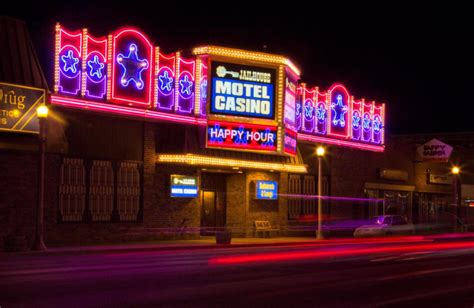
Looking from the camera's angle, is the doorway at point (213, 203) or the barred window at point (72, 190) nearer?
the barred window at point (72, 190)

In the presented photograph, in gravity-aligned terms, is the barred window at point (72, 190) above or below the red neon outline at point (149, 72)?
below

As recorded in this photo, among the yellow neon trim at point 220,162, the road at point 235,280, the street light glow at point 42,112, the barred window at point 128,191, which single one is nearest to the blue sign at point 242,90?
the yellow neon trim at point 220,162

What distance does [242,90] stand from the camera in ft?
116

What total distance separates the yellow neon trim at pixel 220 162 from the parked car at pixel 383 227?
5.74 m

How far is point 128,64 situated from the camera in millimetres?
31406

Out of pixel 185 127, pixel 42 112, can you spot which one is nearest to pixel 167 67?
pixel 185 127

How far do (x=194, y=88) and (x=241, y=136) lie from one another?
3435mm

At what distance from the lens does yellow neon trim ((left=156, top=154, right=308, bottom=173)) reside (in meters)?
32.7

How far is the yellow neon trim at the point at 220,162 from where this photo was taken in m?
32.7

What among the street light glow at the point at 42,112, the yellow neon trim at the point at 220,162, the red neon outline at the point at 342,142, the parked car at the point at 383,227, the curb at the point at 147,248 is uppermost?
the red neon outline at the point at 342,142

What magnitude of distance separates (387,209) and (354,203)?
15.2 ft

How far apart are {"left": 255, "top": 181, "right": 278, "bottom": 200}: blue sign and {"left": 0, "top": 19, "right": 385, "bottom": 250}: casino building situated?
81mm

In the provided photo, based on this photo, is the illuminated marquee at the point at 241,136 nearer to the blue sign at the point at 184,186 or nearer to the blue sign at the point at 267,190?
the blue sign at the point at 184,186

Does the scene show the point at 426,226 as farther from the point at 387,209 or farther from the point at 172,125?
the point at 172,125
